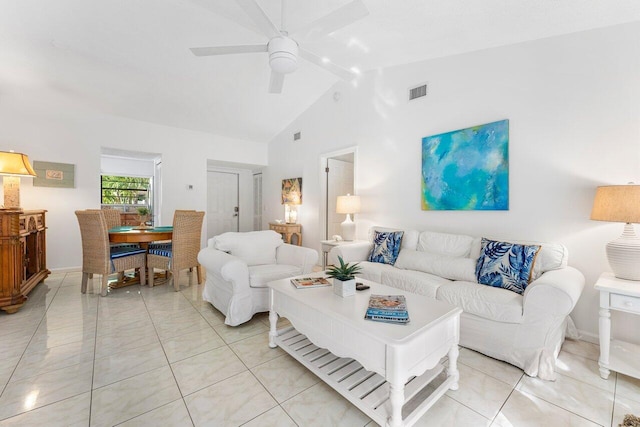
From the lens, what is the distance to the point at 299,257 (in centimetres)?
291

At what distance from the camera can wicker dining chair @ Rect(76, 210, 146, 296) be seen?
10.2 feet

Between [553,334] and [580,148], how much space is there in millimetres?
1586

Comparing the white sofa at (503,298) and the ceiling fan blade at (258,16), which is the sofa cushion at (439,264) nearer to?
the white sofa at (503,298)

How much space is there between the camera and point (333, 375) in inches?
64.9

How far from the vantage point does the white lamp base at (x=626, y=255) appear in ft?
6.08

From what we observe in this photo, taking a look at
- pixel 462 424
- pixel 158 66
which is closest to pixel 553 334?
pixel 462 424

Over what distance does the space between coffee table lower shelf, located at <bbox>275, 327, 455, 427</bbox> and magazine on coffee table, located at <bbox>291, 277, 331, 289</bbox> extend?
1.44 ft

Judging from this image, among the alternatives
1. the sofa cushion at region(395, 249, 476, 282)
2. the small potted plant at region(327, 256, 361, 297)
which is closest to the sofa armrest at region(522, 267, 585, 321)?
the sofa cushion at region(395, 249, 476, 282)

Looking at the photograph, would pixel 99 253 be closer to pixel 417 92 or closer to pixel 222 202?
pixel 222 202

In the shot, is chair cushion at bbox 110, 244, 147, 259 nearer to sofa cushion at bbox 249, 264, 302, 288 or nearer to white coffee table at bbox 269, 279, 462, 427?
sofa cushion at bbox 249, 264, 302, 288

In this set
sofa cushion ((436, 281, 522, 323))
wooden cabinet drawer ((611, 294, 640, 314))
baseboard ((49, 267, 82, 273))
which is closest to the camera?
wooden cabinet drawer ((611, 294, 640, 314))

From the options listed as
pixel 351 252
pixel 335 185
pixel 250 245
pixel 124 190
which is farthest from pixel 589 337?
pixel 124 190

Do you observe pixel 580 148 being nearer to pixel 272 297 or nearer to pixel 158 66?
pixel 272 297

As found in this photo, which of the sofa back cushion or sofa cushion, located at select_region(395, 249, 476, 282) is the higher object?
the sofa back cushion
